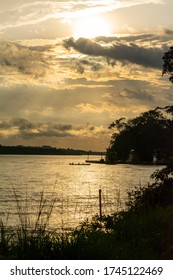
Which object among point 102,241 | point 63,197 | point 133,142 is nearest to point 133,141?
A: point 133,142

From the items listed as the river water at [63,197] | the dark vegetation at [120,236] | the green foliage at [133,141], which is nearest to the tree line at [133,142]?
the green foliage at [133,141]

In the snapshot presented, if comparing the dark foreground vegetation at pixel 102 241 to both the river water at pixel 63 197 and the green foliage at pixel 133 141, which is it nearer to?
the river water at pixel 63 197

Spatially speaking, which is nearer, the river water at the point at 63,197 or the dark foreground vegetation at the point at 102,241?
the dark foreground vegetation at the point at 102,241

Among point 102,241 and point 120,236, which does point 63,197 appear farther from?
point 102,241

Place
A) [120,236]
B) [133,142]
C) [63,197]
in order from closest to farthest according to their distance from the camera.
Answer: [120,236] < [63,197] < [133,142]

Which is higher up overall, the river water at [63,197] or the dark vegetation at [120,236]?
the dark vegetation at [120,236]

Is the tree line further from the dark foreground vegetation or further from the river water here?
the dark foreground vegetation

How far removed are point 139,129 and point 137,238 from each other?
135 m

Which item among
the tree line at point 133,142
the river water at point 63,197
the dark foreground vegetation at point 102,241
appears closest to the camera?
the dark foreground vegetation at point 102,241

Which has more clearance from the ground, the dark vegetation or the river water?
the dark vegetation

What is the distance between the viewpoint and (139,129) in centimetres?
14725

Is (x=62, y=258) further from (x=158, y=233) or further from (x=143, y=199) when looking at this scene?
(x=143, y=199)

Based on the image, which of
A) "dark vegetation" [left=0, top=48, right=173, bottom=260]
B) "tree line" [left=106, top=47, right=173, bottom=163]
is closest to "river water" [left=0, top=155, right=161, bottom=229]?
"dark vegetation" [left=0, top=48, right=173, bottom=260]

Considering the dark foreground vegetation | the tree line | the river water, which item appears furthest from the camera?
the tree line
